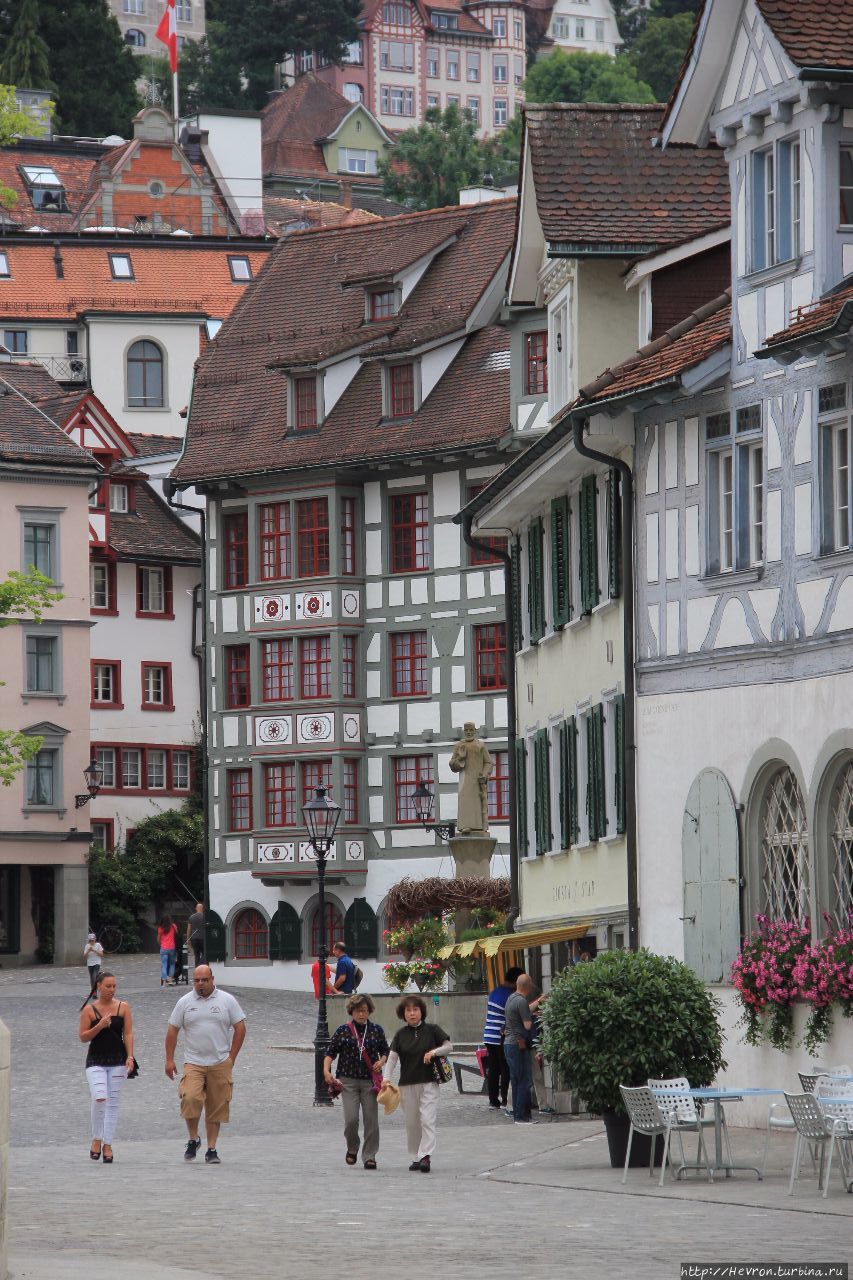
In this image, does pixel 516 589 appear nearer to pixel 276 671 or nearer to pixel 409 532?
pixel 409 532

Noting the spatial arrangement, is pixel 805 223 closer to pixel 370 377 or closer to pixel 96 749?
pixel 370 377

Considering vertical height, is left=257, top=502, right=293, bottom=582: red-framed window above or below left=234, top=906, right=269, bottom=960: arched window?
above

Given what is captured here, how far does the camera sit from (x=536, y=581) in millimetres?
36219

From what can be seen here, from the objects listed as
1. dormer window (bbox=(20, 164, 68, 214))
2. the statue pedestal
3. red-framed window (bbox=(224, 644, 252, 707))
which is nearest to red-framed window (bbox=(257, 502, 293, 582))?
red-framed window (bbox=(224, 644, 252, 707))

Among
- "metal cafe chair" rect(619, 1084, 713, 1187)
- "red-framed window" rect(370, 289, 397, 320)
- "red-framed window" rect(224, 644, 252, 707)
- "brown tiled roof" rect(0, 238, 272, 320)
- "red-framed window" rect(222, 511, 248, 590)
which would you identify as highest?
"brown tiled roof" rect(0, 238, 272, 320)

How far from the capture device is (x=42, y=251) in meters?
82.9

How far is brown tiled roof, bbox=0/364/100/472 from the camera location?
64.9 metres

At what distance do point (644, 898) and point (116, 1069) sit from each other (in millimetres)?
6775

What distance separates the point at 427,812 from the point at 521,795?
17.9 m

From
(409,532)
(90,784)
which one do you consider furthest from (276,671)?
(90,784)

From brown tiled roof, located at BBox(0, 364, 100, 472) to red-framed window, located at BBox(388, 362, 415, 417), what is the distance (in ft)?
34.5

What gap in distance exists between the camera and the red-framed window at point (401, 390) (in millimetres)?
57062

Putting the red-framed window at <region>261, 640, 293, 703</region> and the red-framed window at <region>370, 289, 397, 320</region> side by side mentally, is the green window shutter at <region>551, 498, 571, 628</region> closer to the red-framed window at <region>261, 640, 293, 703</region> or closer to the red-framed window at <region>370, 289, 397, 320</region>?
the red-framed window at <region>261, 640, 293, 703</region>

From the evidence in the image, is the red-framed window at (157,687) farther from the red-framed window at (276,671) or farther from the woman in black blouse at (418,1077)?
the woman in black blouse at (418,1077)
